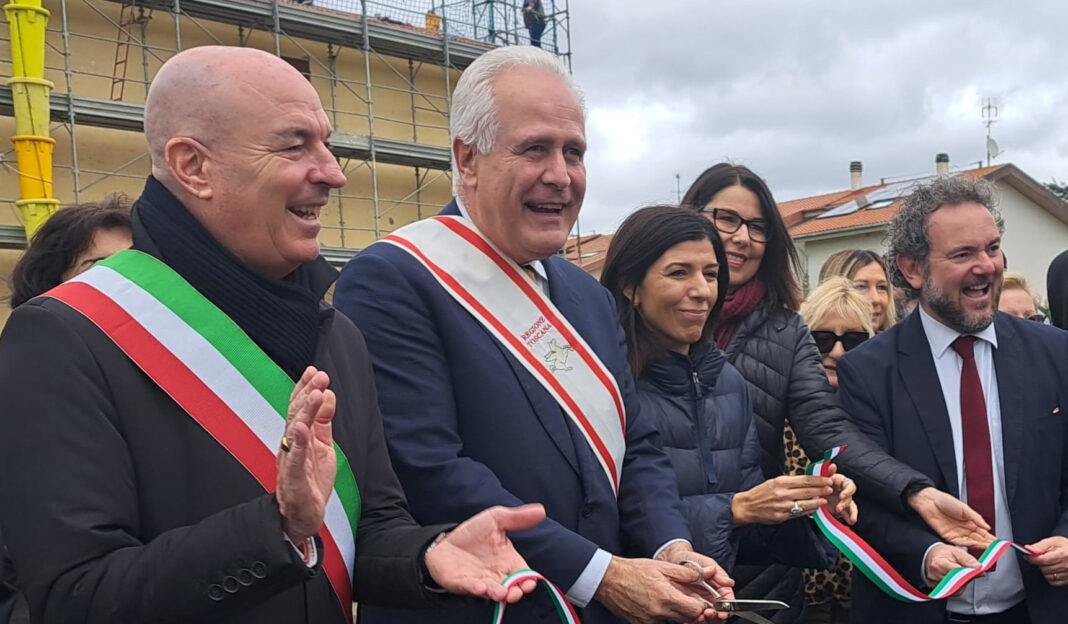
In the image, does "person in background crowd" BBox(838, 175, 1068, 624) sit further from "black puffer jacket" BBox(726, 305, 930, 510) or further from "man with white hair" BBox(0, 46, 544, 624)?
"man with white hair" BBox(0, 46, 544, 624)

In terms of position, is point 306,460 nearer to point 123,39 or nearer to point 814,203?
point 123,39

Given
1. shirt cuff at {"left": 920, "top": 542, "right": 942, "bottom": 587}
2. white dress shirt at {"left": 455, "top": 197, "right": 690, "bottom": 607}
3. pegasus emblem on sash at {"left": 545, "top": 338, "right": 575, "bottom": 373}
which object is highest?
pegasus emblem on sash at {"left": 545, "top": 338, "right": 575, "bottom": 373}

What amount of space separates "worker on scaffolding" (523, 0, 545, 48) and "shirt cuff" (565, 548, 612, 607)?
2058cm

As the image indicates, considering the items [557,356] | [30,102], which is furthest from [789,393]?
[30,102]

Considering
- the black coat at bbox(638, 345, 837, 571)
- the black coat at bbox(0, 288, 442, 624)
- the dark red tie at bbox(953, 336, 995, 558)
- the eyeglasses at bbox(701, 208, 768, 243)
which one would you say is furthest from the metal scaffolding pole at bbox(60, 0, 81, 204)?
the black coat at bbox(0, 288, 442, 624)

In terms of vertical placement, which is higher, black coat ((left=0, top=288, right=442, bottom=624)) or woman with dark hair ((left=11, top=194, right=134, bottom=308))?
woman with dark hair ((left=11, top=194, right=134, bottom=308))

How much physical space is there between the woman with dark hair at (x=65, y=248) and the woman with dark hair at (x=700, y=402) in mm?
1581

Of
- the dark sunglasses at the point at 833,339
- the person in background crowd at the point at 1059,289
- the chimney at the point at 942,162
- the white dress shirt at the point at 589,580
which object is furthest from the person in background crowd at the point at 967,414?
the chimney at the point at 942,162

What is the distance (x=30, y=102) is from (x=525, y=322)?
15523 millimetres

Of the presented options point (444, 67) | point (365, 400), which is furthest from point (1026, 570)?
point (444, 67)

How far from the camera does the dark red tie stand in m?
3.16

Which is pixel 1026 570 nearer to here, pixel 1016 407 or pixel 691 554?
pixel 1016 407

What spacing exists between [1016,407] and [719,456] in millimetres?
964

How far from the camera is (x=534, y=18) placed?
72.4ft
